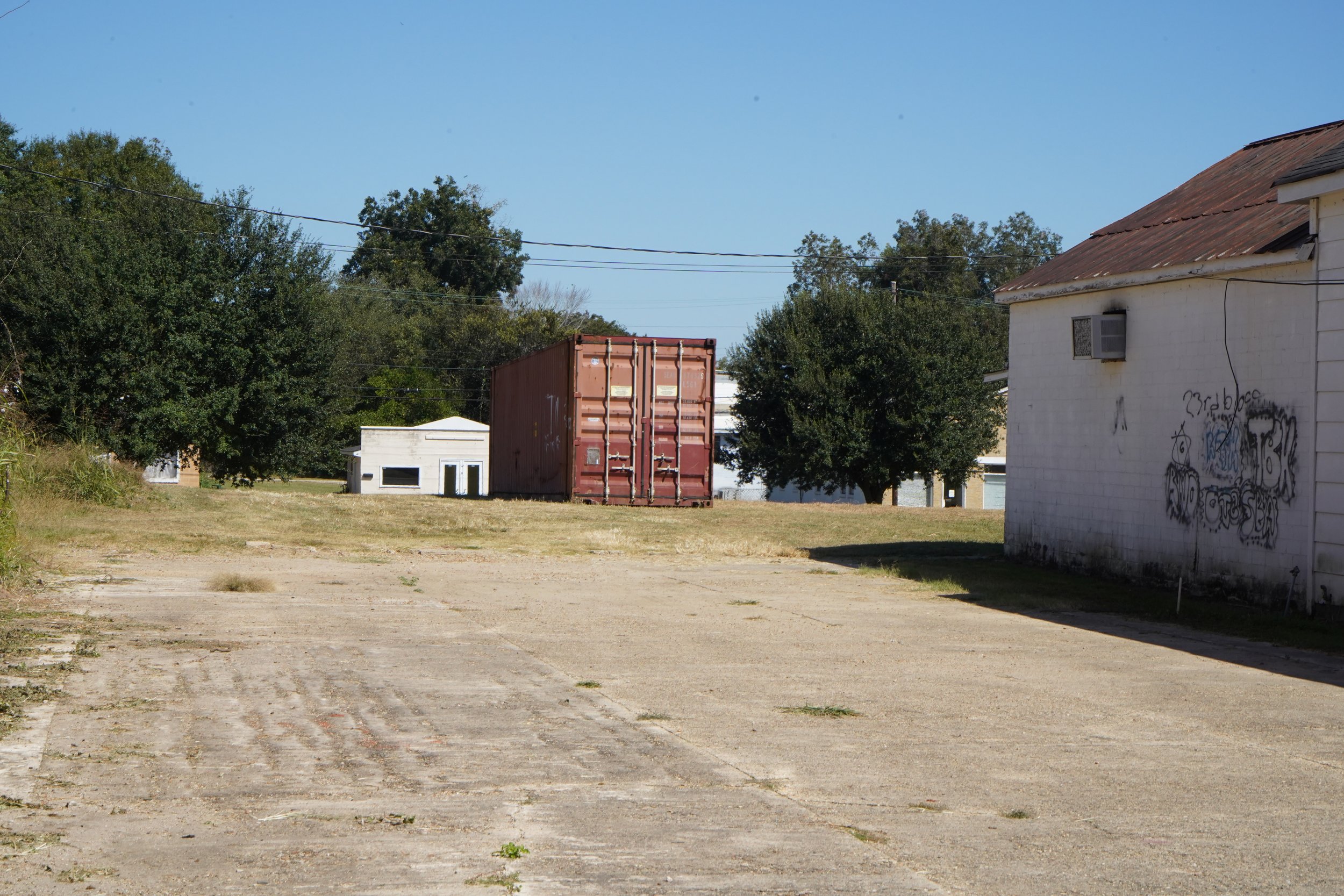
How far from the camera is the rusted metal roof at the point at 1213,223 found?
44.6 feet

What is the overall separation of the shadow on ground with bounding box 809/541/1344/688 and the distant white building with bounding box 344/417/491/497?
3748cm

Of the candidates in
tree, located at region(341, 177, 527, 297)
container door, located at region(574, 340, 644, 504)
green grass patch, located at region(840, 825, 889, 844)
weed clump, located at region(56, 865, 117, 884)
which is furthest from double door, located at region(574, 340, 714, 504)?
tree, located at region(341, 177, 527, 297)

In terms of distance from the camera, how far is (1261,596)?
1308 centimetres

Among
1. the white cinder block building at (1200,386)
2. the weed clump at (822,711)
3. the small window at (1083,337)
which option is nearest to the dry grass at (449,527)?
the white cinder block building at (1200,386)

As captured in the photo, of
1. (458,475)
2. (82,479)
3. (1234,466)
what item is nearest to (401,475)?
(458,475)

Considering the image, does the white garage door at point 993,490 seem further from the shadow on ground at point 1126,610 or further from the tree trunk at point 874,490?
the shadow on ground at point 1126,610

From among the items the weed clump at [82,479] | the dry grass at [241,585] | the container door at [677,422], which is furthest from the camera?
the container door at [677,422]

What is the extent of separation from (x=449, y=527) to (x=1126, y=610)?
10.8 metres

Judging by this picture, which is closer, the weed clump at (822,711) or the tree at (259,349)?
the weed clump at (822,711)

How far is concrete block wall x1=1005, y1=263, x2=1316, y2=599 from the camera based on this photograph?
12844 mm

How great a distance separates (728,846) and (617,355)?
69.5ft

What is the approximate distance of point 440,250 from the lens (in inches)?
3511

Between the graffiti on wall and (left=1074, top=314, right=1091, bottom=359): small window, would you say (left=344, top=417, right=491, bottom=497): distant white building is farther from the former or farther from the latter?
the graffiti on wall

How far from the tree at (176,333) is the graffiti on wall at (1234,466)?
24.3 m
